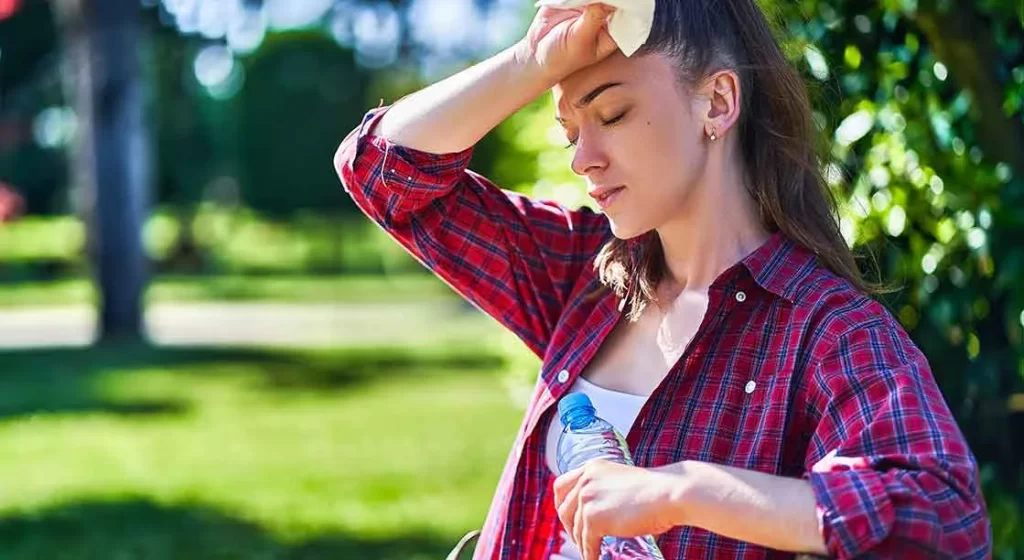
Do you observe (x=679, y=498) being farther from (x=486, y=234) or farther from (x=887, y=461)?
(x=486, y=234)

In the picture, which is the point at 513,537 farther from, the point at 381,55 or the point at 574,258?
the point at 381,55

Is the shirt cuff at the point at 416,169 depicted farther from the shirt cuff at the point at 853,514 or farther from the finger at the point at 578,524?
the shirt cuff at the point at 853,514

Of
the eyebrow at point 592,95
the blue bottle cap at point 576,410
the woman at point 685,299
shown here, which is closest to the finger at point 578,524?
the woman at point 685,299

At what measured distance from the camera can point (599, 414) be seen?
6.31 ft

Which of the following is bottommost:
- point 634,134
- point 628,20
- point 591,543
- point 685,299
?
point 591,543

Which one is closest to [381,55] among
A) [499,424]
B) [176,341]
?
[176,341]

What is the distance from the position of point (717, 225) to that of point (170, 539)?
469 cm

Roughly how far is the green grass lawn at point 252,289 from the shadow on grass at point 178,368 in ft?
21.2

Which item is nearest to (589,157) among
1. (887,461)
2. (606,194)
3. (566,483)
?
(606,194)

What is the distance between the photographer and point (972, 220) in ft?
9.40

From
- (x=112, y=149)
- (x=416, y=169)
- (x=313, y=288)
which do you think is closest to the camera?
(x=416, y=169)

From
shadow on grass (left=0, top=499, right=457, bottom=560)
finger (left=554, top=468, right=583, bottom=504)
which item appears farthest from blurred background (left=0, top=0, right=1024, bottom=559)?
finger (left=554, top=468, right=583, bottom=504)

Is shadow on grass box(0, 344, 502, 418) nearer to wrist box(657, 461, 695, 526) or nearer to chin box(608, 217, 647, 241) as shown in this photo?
chin box(608, 217, 647, 241)

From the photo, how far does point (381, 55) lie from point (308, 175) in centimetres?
270
